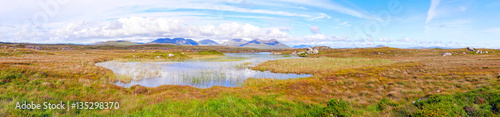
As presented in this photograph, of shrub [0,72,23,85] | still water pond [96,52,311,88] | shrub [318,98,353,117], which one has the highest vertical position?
shrub [0,72,23,85]

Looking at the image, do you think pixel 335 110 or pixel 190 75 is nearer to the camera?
pixel 335 110

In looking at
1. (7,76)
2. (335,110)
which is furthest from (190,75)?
(335,110)

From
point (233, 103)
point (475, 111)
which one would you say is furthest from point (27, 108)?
point (475, 111)

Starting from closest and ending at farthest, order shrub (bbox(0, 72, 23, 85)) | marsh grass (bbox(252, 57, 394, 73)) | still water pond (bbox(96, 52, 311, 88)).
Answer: shrub (bbox(0, 72, 23, 85))
still water pond (bbox(96, 52, 311, 88))
marsh grass (bbox(252, 57, 394, 73))

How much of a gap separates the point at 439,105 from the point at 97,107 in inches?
724

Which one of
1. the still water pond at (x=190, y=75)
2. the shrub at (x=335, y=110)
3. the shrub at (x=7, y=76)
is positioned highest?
the shrub at (x=7, y=76)

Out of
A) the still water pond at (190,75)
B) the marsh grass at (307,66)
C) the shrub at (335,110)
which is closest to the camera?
the shrub at (335,110)

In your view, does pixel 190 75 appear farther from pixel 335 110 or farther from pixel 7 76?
pixel 335 110

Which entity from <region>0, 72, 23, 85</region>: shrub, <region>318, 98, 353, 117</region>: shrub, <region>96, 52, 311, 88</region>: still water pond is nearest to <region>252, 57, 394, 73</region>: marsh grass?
<region>96, 52, 311, 88</region>: still water pond

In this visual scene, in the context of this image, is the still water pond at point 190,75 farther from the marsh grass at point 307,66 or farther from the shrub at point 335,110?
the shrub at point 335,110

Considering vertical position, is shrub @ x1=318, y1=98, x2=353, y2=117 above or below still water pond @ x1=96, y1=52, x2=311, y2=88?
above

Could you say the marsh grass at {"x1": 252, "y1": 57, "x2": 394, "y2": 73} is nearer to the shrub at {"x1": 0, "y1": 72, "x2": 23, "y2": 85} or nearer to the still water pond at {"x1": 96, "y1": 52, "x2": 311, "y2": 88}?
the still water pond at {"x1": 96, "y1": 52, "x2": 311, "y2": 88}

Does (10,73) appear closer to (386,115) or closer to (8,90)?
(8,90)

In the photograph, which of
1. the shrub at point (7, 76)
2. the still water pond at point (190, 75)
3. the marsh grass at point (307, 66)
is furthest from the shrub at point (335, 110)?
the marsh grass at point (307, 66)
